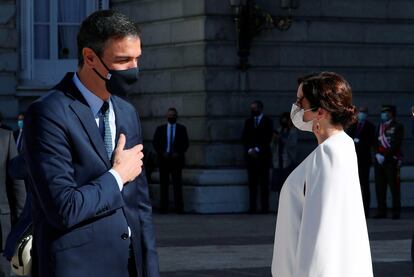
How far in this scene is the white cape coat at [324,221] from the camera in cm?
546

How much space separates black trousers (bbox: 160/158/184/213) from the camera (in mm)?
21938

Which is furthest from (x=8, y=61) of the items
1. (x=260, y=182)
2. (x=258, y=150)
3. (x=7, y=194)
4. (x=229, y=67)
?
(x=7, y=194)

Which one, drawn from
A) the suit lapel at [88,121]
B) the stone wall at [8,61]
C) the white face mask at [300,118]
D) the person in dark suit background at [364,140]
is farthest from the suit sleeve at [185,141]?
the suit lapel at [88,121]

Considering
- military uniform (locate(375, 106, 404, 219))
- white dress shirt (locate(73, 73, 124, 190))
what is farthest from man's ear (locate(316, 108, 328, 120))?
military uniform (locate(375, 106, 404, 219))

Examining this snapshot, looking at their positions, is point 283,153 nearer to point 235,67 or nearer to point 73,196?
point 235,67

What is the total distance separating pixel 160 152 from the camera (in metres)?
22.2

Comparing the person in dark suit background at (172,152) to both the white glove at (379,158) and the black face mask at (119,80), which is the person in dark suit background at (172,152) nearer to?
the white glove at (379,158)

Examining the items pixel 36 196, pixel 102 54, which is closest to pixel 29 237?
pixel 36 196

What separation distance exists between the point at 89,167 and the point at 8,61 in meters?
19.0

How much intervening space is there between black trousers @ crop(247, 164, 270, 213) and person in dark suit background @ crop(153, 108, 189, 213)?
3.77 feet

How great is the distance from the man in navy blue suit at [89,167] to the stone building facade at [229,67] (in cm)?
1668

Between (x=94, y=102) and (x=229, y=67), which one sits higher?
(x=94, y=102)

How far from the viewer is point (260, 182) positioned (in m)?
21.9

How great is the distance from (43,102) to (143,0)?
18719 millimetres
